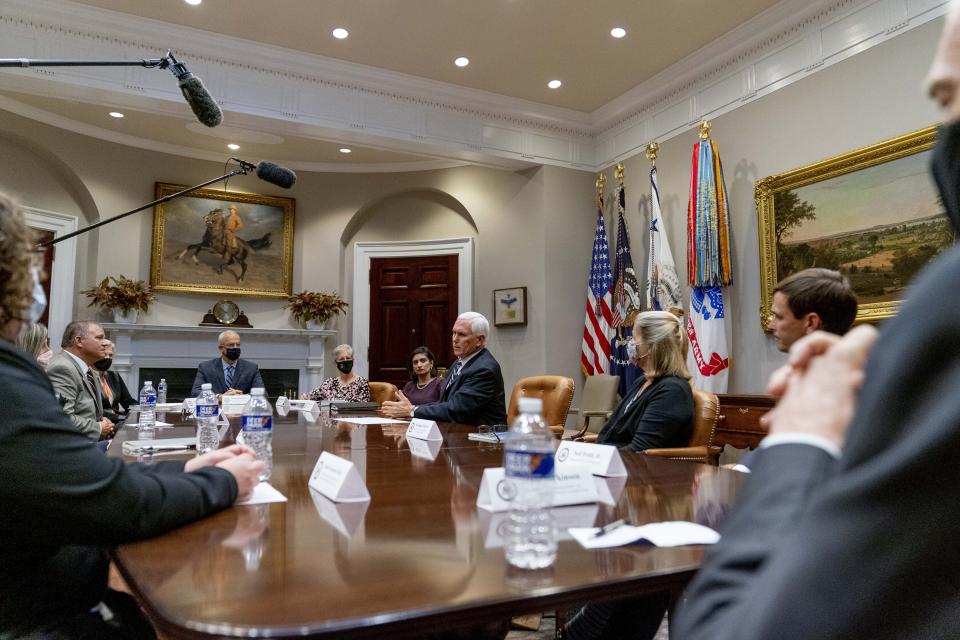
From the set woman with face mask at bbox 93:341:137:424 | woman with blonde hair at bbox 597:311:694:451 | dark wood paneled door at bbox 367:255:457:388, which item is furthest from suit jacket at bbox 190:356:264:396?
woman with blonde hair at bbox 597:311:694:451

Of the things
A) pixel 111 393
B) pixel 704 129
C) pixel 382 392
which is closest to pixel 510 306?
pixel 382 392

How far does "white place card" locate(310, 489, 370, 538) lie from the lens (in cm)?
112

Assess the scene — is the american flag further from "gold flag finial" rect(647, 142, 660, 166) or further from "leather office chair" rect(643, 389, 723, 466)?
"leather office chair" rect(643, 389, 723, 466)

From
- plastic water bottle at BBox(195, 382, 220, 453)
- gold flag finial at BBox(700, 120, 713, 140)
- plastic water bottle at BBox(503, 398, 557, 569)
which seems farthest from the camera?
gold flag finial at BBox(700, 120, 713, 140)

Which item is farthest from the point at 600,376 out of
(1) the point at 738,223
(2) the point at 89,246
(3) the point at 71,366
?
(2) the point at 89,246

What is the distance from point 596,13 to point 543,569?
5079mm

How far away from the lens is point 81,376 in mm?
3393

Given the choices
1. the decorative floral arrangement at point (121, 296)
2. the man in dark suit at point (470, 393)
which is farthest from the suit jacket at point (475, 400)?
the decorative floral arrangement at point (121, 296)

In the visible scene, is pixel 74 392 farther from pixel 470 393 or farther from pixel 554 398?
pixel 554 398

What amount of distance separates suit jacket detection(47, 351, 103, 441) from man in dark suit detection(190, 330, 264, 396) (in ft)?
7.18

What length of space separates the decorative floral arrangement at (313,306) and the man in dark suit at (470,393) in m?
4.11

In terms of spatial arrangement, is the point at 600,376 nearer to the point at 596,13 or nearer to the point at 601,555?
the point at 596,13

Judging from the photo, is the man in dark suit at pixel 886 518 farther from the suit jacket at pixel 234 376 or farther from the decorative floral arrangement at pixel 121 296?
the decorative floral arrangement at pixel 121 296

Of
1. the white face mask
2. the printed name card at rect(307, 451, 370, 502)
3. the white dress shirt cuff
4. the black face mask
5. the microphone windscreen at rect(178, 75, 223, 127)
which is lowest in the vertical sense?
the printed name card at rect(307, 451, 370, 502)
